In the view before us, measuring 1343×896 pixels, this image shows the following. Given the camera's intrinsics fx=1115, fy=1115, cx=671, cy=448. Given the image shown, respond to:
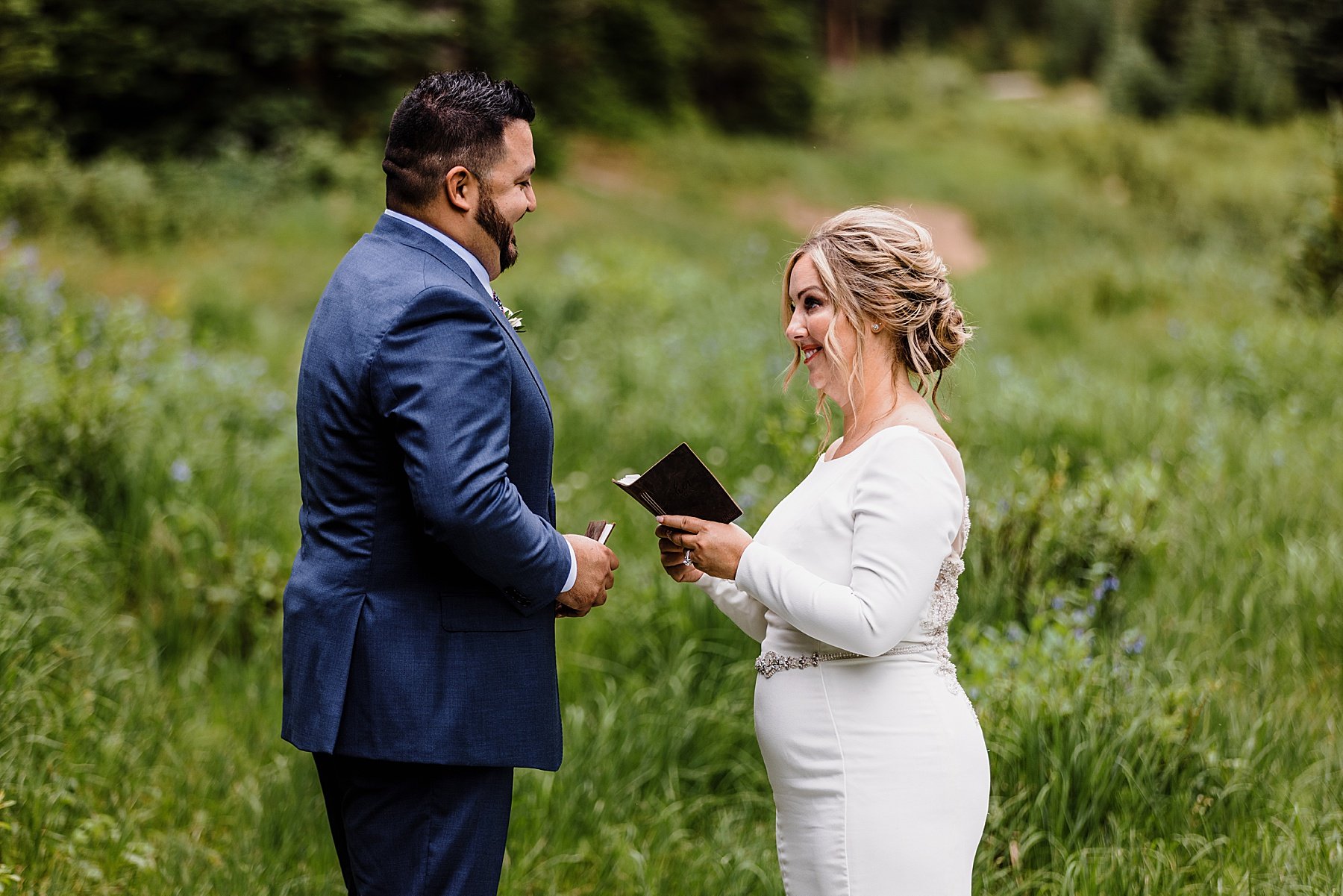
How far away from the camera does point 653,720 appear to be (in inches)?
156

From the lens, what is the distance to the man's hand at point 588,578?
7.74 ft

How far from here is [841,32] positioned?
5100 centimetres

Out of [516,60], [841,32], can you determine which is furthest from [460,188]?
[841,32]

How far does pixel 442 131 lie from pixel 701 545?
0.99 m

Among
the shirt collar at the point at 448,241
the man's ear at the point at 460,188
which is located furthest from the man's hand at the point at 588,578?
the man's ear at the point at 460,188

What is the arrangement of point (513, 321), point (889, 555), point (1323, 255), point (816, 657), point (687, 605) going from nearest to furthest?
point (889, 555) < point (816, 657) < point (513, 321) < point (687, 605) < point (1323, 255)

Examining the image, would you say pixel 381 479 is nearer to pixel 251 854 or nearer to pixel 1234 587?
pixel 251 854

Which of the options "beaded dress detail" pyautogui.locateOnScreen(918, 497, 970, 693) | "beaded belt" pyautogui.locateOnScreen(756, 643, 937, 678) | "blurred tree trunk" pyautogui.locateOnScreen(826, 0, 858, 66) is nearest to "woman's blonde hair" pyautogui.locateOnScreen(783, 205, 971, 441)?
"beaded dress detail" pyautogui.locateOnScreen(918, 497, 970, 693)

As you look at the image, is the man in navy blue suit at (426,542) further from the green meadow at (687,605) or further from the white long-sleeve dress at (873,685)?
the green meadow at (687,605)

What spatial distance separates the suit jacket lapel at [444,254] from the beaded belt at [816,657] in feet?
2.37

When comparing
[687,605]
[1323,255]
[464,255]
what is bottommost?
[1323,255]

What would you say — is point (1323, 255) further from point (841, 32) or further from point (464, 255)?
point (841, 32)

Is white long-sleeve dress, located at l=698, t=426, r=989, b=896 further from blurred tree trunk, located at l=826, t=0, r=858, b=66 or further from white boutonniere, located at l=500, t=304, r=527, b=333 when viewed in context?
blurred tree trunk, located at l=826, t=0, r=858, b=66

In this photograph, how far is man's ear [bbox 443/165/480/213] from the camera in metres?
2.25
